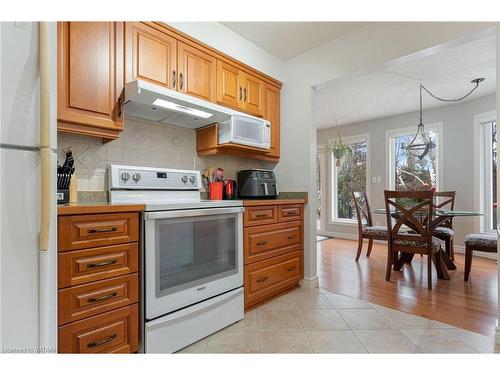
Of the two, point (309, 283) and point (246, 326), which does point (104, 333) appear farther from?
point (309, 283)

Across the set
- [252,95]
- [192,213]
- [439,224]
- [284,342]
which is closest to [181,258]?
[192,213]

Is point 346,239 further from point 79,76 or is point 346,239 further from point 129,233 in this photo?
point 79,76

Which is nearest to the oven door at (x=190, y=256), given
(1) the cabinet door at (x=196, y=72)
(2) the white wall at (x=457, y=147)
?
(1) the cabinet door at (x=196, y=72)

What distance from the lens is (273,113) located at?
2883mm

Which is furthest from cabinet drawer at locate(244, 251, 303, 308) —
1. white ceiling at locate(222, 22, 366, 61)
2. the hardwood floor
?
white ceiling at locate(222, 22, 366, 61)

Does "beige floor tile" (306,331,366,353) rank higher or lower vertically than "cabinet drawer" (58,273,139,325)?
lower

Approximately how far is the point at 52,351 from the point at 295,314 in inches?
66.1

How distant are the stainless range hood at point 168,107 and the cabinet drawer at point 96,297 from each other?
1106mm

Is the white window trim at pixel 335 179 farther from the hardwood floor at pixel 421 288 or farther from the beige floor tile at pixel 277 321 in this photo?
the beige floor tile at pixel 277 321

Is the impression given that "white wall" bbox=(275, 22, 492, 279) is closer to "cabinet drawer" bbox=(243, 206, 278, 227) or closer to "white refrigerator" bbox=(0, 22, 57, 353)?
"cabinet drawer" bbox=(243, 206, 278, 227)

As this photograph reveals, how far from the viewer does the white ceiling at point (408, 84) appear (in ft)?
9.20

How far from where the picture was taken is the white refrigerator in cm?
77

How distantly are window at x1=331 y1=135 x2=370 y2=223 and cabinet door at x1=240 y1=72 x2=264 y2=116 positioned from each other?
11.4ft

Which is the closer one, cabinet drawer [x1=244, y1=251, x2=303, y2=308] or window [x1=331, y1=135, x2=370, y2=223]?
cabinet drawer [x1=244, y1=251, x2=303, y2=308]
